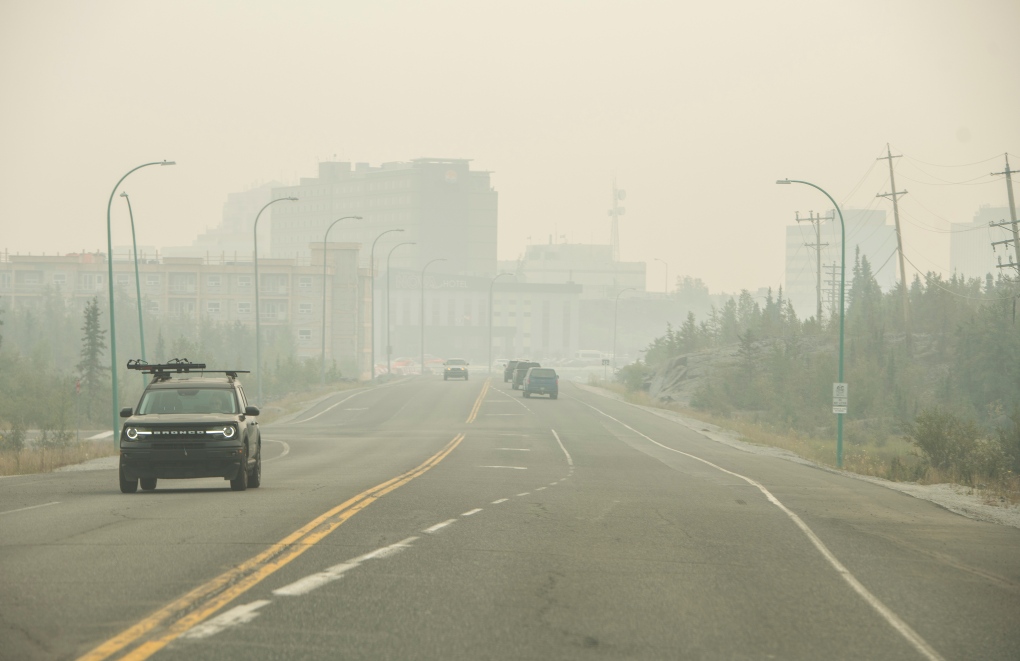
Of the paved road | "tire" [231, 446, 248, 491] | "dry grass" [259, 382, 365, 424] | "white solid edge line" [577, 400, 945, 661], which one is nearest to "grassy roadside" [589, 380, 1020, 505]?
the paved road

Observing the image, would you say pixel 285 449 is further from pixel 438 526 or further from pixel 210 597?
pixel 210 597


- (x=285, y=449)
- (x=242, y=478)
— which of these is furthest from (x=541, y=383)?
(x=242, y=478)

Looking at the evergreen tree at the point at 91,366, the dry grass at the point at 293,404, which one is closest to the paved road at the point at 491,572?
the dry grass at the point at 293,404

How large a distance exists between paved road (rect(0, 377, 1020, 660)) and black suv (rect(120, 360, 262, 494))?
17.9 inches

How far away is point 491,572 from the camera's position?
9648mm

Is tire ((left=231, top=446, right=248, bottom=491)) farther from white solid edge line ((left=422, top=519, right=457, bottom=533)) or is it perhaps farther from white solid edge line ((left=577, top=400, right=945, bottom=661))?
white solid edge line ((left=577, top=400, right=945, bottom=661))

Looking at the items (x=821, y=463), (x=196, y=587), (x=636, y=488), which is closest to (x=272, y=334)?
(x=821, y=463)

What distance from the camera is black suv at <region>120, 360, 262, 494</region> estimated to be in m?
15.9

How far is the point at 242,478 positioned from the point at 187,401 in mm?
1520

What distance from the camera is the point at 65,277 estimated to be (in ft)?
493

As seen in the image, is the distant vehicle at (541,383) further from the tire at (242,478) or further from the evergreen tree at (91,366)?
the tire at (242,478)

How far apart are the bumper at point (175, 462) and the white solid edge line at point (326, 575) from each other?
6.13m

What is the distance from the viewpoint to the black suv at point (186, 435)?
15.9 meters

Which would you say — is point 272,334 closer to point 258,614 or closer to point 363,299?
point 363,299
